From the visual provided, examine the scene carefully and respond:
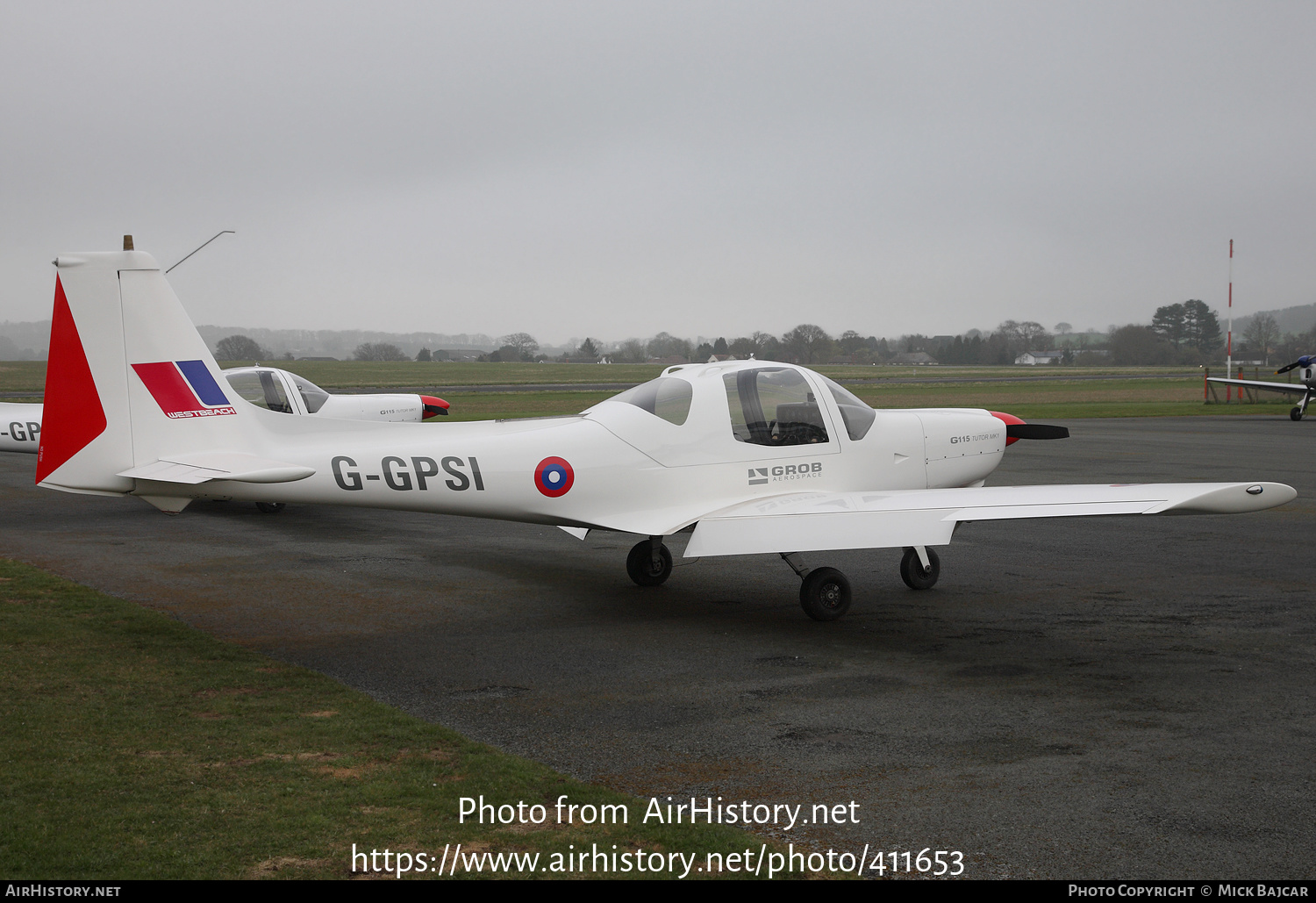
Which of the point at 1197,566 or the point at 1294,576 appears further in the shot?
the point at 1197,566

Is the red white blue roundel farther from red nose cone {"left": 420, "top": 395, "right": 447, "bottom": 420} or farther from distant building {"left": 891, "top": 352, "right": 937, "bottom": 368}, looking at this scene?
distant building {"left": 891, "top": 352, "right": 937, "bottom": 368}

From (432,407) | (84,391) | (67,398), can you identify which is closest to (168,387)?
(84,391)

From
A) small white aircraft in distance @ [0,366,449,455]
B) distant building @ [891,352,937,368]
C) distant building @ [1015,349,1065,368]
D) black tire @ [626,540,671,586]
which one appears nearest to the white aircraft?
small white aircraft in distance @ [0,366,449,455]

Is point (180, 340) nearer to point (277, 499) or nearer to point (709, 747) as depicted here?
point (277, 499)

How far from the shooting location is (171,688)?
6.16 meters

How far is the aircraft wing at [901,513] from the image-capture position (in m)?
7.00

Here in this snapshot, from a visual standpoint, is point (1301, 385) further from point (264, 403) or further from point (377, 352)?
point (377, 352)

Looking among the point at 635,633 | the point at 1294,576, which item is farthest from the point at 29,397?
the point at 1294,576

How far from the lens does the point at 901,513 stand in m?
7.41

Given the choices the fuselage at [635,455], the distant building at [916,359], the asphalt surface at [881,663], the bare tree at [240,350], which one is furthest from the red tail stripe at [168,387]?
the distant building at [916,359]

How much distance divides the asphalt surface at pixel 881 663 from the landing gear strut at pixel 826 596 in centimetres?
15

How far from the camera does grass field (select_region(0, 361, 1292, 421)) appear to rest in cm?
3631

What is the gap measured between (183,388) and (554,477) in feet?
9.78

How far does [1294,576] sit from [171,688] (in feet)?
32.2
